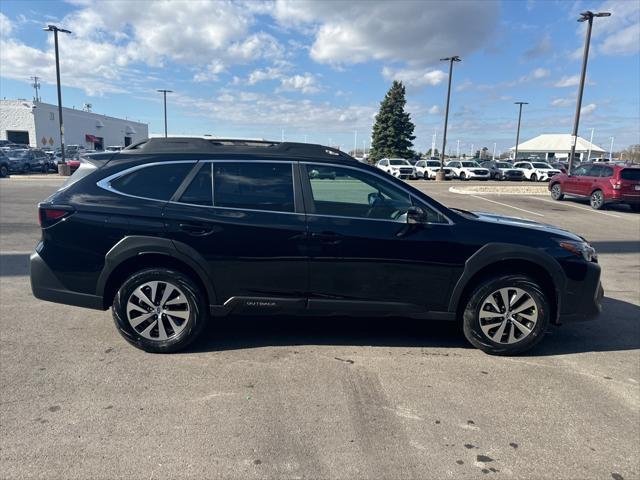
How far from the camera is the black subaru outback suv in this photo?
3.87m

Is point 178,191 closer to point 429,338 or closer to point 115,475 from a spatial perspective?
point 115,475

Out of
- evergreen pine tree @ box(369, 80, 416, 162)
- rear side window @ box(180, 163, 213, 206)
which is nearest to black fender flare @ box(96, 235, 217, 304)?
rear side window @ box(180, 163, 213, 206)

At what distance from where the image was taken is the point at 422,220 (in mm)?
3918

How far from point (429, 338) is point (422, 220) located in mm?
1308

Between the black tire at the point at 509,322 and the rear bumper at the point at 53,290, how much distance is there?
3.30 metres

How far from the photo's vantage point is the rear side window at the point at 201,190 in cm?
395

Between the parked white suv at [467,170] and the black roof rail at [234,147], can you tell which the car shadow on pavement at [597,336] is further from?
the parked white suv at [467,170]

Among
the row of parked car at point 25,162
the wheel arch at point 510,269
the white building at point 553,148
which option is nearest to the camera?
the wheel arch at point 510,269

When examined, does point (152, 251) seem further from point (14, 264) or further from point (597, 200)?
point (597, 200)

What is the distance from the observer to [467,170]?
39.8m

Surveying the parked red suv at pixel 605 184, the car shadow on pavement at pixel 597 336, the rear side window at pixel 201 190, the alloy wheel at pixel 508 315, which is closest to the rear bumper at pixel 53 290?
the rear side window at pixel 201 190

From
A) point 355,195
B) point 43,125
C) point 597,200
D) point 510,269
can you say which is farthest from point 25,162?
point 510,269

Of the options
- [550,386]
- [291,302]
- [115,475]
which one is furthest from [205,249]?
[550,386]

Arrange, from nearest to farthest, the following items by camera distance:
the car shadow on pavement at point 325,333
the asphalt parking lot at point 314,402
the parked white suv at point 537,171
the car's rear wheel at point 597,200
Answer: the asphalt parking lot at point 314,402 < the car shadow on pavement at point 325,333 < the car's rear wheel at point 597,200 < the parked white suv at point 537,171
